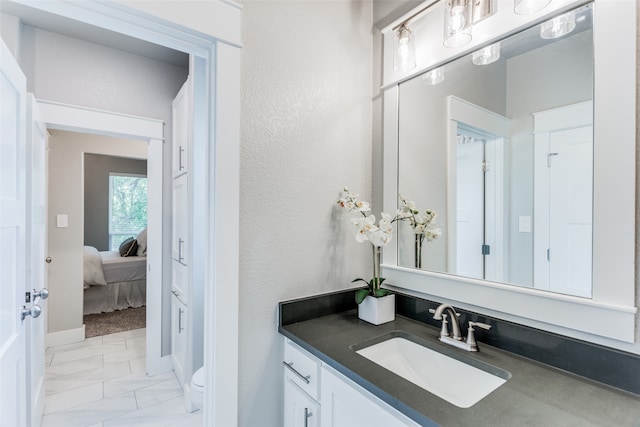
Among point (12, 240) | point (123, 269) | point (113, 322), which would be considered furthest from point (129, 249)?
Answer: point (12, 240)

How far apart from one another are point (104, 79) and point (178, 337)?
84.3 inches

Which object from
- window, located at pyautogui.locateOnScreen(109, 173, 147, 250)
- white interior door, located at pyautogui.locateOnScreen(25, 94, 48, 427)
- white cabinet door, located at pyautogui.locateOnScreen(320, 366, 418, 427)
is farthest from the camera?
window, located at pyautogui.locateOnScreen(109, 173, 147, 250)

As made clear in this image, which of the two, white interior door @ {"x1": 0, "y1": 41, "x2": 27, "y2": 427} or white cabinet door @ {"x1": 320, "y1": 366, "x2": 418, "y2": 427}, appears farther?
white interior door @ {"x1": 0, "y1": 41, "x2": 27, "y2": 427}

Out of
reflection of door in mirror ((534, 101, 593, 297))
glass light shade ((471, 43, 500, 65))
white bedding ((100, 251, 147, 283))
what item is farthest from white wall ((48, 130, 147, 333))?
reflection of door in mirror ((534, 101, 593, 297))

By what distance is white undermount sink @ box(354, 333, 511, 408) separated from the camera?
3.29 ft

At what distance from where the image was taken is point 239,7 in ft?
3.97

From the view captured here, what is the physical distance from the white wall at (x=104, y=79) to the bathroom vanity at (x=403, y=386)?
189cm

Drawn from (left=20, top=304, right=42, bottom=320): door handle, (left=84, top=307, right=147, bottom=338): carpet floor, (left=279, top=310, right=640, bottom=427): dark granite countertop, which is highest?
(left=20, top=304, right=42, bottom=320): door handle

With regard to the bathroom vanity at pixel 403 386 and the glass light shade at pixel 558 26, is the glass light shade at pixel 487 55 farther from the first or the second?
the bathroom vanity at pixel 403 386

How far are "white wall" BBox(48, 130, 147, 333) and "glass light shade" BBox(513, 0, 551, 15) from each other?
3967 millimetres

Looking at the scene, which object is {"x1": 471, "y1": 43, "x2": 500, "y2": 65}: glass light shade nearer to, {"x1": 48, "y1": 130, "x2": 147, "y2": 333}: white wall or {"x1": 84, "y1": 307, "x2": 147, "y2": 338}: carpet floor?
{"x1": 48, "y1": 130, "x2": 147, "y2": 333}: white wall

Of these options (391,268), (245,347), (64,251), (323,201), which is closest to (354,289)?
(391,268)

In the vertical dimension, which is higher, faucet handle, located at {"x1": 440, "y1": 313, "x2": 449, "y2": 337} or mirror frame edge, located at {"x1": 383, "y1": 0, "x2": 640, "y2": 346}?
mirror frame edge, located at {"x1": 383, "y1": 0, "x2": 640, "y2": 346}

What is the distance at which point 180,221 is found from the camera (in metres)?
2.45
